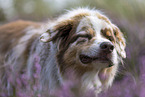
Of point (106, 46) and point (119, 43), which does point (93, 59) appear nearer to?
point (106, 46)

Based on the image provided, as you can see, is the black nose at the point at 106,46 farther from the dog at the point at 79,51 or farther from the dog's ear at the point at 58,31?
the dog's ear at the point at 58,31

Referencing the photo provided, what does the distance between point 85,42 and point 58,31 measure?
0.50 meters

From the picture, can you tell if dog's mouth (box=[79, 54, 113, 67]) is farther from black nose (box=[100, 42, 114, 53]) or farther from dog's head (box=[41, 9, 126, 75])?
black nose (box=[100, 42, 114, 53])

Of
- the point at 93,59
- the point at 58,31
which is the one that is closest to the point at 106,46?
the point at 93,59

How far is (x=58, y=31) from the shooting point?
11.3 ft

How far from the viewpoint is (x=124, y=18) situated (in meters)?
5.99

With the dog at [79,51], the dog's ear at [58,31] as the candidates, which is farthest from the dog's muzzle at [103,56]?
the dog's ear at [58,31]

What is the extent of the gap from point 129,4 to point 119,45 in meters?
2.38

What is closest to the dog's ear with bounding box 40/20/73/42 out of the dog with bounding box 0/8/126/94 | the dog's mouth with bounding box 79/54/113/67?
the dog with bounding box 0/8/126/94

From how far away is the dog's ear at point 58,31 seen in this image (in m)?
3.34

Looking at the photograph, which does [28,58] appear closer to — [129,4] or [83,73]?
[83,73]

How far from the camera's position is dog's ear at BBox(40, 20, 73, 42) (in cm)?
334

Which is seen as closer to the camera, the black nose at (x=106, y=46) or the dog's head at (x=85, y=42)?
the black nose at (x=106, y=46)

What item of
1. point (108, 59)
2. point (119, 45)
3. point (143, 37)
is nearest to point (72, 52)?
point (108, 59)
